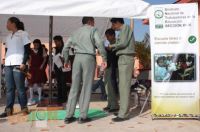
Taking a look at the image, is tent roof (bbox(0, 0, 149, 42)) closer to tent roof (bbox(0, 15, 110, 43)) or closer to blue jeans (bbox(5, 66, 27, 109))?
blue jeans (bbox(5, 66, 27, 109))

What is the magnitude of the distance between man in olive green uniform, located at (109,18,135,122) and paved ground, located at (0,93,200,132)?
261mm

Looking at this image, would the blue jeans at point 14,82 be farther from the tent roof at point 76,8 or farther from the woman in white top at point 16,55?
the tent roof at point 76,8

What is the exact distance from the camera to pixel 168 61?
7.82m

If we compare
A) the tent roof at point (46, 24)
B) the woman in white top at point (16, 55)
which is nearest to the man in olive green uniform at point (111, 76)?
the woman in white top at point (16, 55)

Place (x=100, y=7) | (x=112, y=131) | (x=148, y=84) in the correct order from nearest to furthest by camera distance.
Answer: (x=112, y=131)
(x=100, y=7)
(x=148, y=84)

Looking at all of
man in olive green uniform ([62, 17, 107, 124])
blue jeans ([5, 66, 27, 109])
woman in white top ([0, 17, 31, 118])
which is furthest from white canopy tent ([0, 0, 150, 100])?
blue jeans ([5, 66, 27, 109])

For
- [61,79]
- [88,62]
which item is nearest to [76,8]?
[88,62]

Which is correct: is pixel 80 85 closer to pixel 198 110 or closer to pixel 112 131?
pixel 112 131

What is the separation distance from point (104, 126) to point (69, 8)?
2.17 metres

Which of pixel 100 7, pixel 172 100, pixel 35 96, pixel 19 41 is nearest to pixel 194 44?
pixel 172 100

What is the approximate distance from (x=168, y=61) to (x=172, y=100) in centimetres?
71

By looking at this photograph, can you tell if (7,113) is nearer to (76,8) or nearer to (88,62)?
(88,62)

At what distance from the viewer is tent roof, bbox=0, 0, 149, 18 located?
7.53 meters

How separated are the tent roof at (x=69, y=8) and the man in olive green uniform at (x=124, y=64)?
15.6 inches
